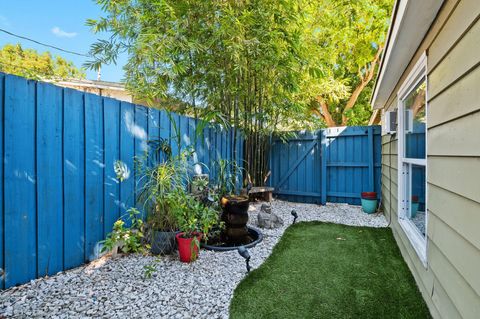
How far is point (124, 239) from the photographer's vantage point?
7.45 ft

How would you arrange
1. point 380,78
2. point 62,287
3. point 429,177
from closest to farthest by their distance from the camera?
point 429,177
point 62,287
point 380,78

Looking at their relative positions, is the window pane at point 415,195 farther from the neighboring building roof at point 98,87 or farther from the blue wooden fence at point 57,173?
the neighboring building roof at point 98,87

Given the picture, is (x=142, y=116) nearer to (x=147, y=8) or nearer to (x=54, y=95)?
(x=54, y=95)

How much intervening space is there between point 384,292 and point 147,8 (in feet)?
11.8

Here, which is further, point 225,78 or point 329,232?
point 225,78

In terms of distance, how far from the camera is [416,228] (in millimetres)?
2125

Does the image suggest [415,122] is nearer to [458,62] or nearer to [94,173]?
[458,62]

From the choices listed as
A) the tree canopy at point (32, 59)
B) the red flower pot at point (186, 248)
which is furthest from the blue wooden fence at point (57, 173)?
the tree canopy at point (32, 59)

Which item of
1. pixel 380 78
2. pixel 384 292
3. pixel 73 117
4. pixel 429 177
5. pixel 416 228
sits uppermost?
pixel 380 78

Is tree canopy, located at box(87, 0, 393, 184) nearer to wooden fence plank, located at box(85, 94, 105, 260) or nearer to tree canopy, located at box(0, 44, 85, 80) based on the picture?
wooden fence plank, located at box(85, 94, 105, 260)

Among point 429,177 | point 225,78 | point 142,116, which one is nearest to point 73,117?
point 142,116

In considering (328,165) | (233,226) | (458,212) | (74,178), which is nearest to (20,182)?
(74,178)

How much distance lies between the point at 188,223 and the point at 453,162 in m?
1.94

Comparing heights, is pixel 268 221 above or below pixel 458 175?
below
